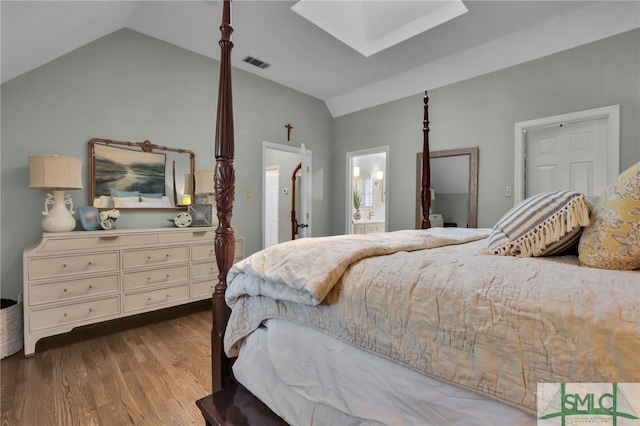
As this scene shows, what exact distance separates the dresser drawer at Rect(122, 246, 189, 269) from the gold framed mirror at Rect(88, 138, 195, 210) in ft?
1.86

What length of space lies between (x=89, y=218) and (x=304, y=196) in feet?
7.82

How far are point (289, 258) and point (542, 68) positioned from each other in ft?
11.2

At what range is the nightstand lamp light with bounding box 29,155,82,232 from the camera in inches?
93.8

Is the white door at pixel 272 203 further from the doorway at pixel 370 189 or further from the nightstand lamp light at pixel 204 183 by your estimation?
the nightstand lamp light at pixel 204 183

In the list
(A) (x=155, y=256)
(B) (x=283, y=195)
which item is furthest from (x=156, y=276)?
(B) (x=283, y=195)

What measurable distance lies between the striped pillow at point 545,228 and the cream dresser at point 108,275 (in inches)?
108

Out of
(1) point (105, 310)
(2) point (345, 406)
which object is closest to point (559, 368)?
(2) point (345, 406)

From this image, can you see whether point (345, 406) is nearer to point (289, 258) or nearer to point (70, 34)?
point (289, 258)

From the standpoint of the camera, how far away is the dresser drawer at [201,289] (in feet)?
10.1

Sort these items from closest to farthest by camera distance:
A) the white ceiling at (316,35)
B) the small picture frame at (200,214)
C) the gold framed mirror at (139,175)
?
the white ceiling at (316,35) → the gold framed mirror at (139,175) → the small picture frame at (200,214)

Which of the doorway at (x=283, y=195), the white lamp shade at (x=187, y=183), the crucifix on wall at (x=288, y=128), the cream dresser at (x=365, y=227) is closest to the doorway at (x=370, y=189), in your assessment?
the cream dresser at (x=365, y=227)

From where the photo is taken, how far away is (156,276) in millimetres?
2852

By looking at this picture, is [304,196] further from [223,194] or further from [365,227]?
[223,194]

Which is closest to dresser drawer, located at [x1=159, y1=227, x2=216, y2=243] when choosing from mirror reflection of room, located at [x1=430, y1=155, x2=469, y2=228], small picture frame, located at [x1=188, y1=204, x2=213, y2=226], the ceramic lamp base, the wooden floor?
small picture frame, located at [x1=188, y1=204, x2=213, y2=226]
